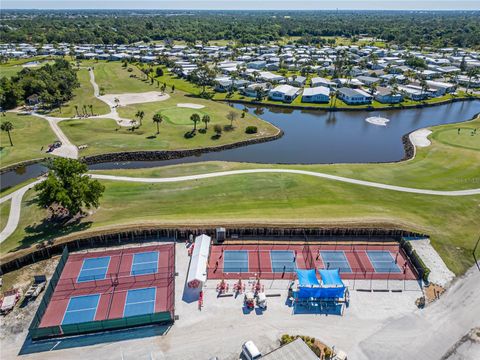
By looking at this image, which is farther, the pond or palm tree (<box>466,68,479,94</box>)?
palm tree (<box>466,68,479,94</box>)

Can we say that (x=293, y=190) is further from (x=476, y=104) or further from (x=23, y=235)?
(x=476, y=104)

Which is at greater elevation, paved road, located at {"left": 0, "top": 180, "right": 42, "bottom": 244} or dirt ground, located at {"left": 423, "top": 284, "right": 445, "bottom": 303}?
dirt ground, located at {"left": 423, "top": 284, "right": 445, "bottom": 303}

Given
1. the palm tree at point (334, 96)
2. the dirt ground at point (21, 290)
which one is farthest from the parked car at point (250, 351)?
the palm tree at point (334, 96)

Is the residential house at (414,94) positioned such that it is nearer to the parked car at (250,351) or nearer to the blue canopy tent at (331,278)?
the blue canopy tent at (331,278)

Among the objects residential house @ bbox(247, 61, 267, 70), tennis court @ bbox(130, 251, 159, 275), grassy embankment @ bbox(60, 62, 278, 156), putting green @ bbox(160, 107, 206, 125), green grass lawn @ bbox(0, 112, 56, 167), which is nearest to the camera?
tennis court @ bbox(130, 251, 159, 275)

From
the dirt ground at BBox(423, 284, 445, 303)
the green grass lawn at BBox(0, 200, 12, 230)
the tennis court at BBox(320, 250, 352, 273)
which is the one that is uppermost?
the dirt ground at BBox(423, 284, 445, 303)

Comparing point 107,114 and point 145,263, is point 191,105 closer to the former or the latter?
point 107,114

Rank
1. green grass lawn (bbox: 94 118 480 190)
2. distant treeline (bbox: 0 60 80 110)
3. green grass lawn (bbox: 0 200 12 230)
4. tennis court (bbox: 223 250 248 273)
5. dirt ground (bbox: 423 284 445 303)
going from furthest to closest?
distant treeline (bbox: 0 60 80 110) < green grass lawn (bbox: 94 118 480 190) < green grass lawn (bbox: 0 200 12 230) < tennis court (bbox: 223 250 248 273) < dirt ground (bbox: 423 284 445 303)

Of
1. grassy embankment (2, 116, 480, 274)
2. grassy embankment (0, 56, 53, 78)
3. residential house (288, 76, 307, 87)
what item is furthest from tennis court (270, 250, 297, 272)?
grassy embankment (0, 56, 53, 78)

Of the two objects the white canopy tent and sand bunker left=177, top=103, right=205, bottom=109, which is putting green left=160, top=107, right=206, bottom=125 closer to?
sand bunker left=177, top=103, right=205, bottom=109
